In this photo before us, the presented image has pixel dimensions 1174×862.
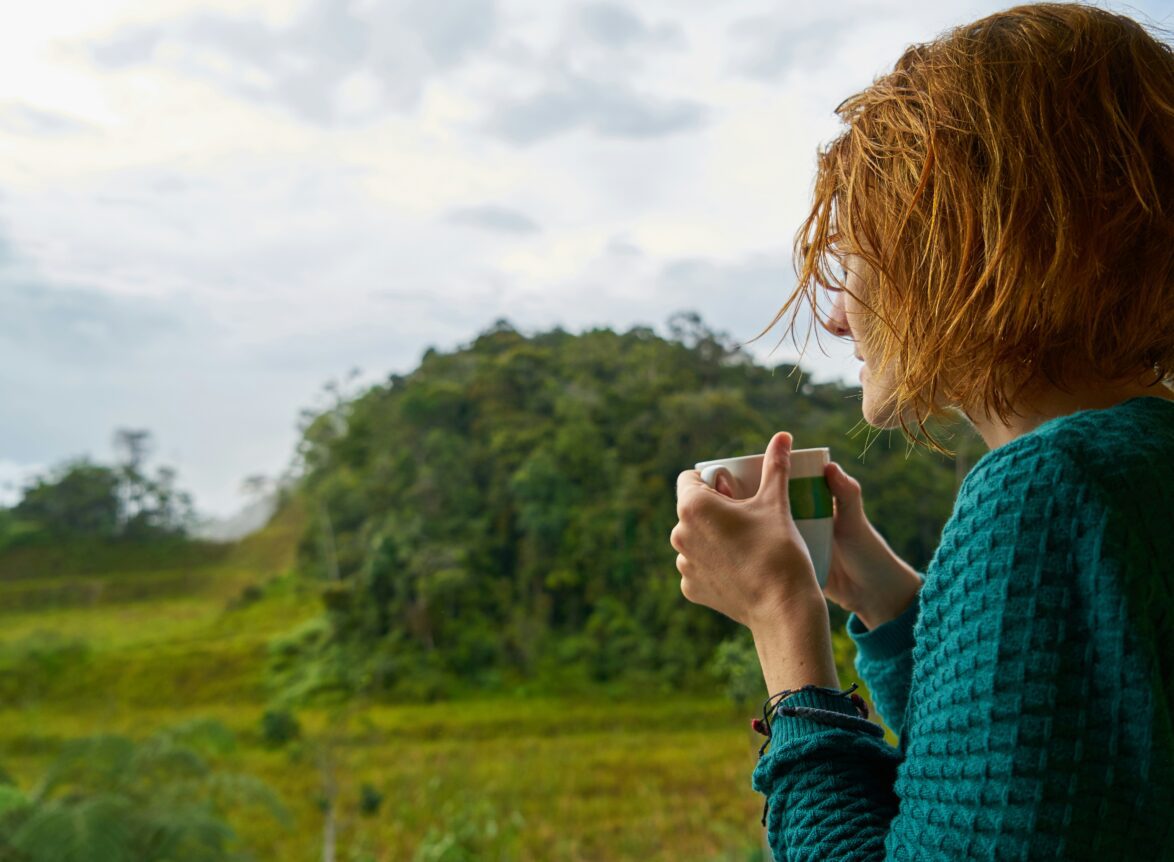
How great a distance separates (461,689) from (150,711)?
627 millimetres

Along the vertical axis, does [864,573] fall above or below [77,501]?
below

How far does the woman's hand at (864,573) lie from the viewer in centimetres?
79

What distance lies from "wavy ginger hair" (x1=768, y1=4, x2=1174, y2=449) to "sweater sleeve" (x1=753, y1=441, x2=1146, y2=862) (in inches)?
4.4

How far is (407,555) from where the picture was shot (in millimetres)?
2109

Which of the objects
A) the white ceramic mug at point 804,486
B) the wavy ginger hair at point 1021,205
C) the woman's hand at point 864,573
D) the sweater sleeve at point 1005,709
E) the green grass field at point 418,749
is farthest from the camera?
the green grass field at point 418,749

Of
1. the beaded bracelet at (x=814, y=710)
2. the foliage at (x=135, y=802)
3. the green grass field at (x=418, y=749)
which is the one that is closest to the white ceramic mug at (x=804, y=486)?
the beaded bracelet at (x=814, y=710)

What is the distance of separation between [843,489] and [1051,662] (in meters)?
0.30

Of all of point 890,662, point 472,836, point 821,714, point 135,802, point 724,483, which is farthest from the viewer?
point 472,836

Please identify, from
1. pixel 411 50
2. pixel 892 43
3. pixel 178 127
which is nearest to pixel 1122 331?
pixel 892 43

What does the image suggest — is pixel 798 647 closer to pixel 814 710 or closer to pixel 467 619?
pixel 814 710

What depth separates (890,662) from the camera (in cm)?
80

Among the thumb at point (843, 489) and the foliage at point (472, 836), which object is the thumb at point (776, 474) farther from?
the foliage at point (472, 836)

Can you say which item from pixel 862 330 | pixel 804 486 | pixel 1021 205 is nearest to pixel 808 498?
pixel 804 486

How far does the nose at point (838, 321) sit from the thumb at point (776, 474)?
0.32 ft
